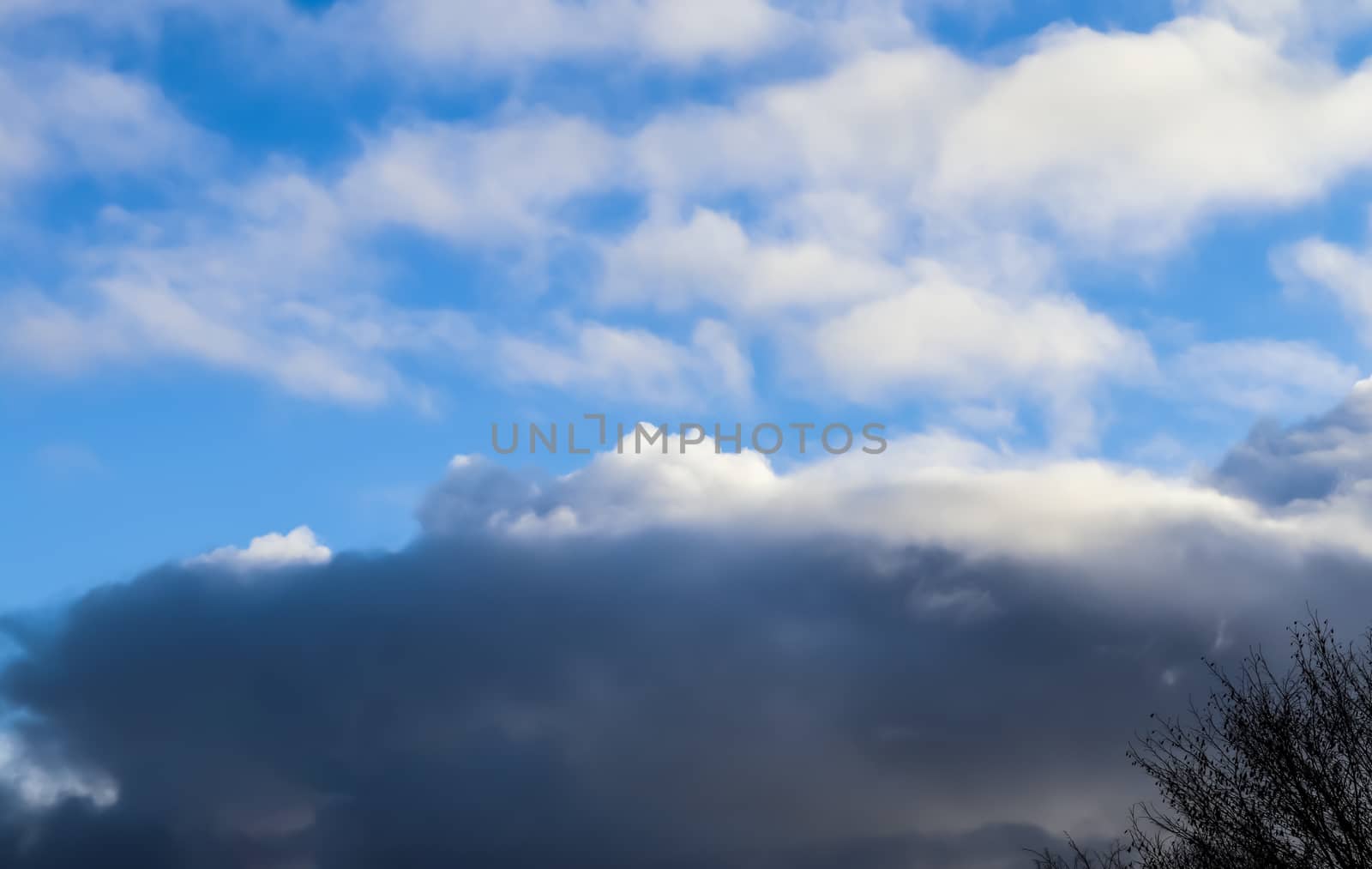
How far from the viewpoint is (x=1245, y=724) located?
21.7 metres

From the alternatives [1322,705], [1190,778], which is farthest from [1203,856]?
[1322,705]

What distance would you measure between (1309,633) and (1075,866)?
778 cm

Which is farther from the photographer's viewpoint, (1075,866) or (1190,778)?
(1075,866)

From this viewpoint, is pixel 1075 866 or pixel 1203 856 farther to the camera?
pixel 1075 866

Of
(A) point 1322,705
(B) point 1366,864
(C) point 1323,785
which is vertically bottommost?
(B) point 1366,864

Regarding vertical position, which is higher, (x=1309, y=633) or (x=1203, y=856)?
(x=1309, y=633)

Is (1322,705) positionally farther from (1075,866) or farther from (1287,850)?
(1075,866)

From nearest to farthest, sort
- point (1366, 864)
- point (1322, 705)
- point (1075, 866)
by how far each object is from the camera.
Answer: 1. point (1366, 864)
2. point (1322, 705)
3. point (1075, 866)

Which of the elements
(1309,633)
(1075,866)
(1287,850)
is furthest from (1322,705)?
(1075,866)

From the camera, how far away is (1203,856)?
22.0 metres

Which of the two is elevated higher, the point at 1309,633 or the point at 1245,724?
the point at 1309,633

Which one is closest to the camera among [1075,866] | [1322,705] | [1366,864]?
[1366,864]

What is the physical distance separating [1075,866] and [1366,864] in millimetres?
7042

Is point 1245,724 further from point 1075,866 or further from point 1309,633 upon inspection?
point 1075,866
